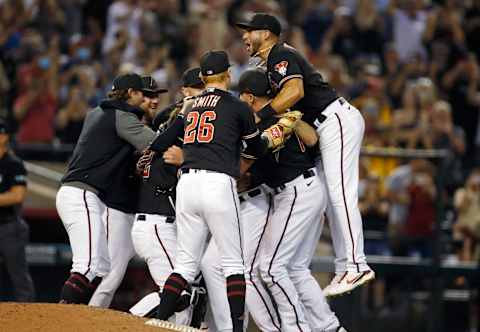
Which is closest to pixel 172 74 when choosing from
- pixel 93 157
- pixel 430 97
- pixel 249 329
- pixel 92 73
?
pixel 92 73

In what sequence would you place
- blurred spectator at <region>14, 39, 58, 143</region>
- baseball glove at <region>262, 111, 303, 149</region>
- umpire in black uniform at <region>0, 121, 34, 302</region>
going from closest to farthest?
1. baseball glove at <region>262, 111, 303, 149</region>
2. umpire in black uniform at <region>0, 121, 34, 302</region>
3. blurred spectator at <region>14, 39, 58, 143</region>

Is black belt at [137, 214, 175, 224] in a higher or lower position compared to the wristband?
lower

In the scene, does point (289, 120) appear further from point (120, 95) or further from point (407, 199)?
point (407, 199)

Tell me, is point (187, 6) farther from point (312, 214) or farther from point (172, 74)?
point (312, 214)

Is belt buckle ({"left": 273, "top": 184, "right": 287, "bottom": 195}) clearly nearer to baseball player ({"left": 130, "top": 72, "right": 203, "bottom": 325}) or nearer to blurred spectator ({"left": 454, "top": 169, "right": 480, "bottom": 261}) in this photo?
baseball player ({"left": 130, "top": 72, "right": 203, "bottom": 325})

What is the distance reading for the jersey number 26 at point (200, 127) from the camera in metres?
8.55

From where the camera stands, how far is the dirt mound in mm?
8172

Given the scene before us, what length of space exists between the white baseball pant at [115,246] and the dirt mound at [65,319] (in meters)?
1.22

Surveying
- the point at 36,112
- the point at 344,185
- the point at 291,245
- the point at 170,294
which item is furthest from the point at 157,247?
the point at 36,112

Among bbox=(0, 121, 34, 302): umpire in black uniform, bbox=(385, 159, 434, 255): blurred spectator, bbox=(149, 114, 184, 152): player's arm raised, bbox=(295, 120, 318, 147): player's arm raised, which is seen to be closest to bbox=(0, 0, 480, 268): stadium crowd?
bbox=(385, 159, 434, 255): blurred spectator

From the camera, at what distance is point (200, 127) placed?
859cm

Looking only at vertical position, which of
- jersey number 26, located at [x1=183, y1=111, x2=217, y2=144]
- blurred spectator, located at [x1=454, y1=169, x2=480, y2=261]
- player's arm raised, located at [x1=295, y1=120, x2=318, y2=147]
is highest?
jersey number 26, located at [x1=183, y1=111, x2=217, y2=144]

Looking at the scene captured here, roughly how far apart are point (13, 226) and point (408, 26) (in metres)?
8.41

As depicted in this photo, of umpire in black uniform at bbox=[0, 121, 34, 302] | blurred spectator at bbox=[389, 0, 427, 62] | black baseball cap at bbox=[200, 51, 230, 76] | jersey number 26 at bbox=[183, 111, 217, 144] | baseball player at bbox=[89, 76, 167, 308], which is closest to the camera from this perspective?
jersey number 26 at bbox=[183, 111, 217, 144]
